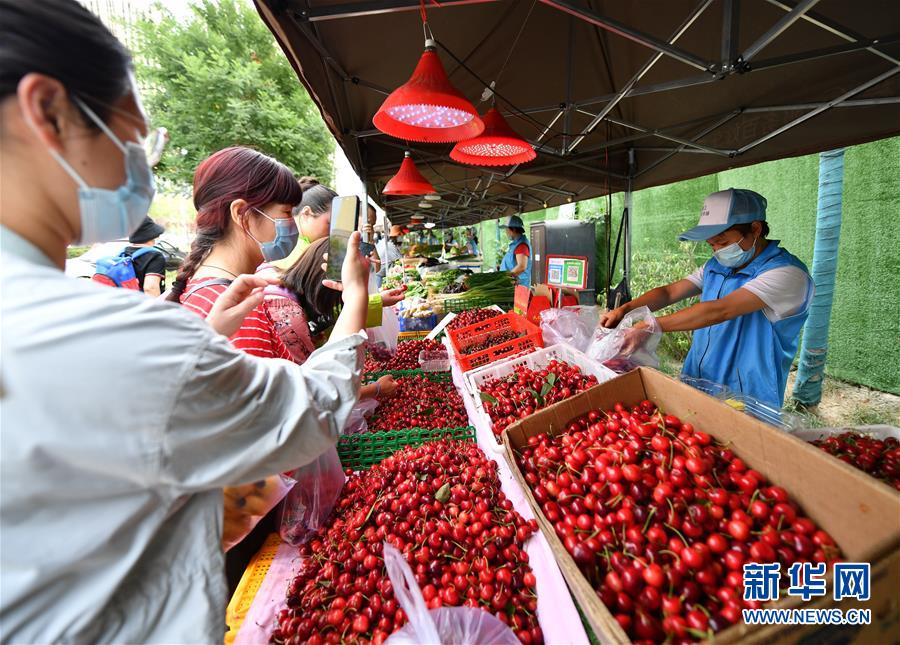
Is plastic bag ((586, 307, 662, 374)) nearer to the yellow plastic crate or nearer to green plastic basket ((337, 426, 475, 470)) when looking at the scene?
green plastic basket ((337, 426, 475, 470))

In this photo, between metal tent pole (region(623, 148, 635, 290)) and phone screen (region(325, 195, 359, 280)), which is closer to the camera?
phone screen (region(325, 195, 359, 280))

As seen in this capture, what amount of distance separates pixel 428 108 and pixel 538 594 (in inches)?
93.0

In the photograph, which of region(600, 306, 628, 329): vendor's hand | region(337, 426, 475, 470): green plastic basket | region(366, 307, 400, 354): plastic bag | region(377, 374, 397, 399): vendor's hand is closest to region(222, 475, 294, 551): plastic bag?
region(337, 426, 475, 470): green plastic basket

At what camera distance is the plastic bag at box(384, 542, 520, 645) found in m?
1.12

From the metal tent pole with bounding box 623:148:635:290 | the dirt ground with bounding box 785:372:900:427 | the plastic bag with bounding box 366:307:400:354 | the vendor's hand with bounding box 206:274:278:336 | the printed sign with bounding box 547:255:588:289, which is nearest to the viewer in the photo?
the vendor's hand with bounding box 206:274:278:336

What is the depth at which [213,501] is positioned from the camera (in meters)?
0.88

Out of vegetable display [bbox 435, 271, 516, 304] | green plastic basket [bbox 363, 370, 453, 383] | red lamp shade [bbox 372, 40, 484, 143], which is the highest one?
red lamp shade [bbox 372, 40, 484, 143]

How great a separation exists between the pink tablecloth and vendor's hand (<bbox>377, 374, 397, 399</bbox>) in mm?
1224

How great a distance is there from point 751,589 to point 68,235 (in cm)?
191

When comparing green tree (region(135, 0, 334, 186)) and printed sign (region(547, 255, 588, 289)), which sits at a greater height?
green tree (region(135, 0, 334, 186))

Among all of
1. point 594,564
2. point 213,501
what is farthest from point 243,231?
point 594,564

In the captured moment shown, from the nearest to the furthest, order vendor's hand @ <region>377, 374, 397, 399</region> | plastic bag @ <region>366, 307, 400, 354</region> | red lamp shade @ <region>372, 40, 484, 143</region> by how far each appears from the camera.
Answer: red lamp shade @ <region>372, 40, 484, 143</region>, vendor's hand @ <region>377, 374, 397, 399</region>, plastic bag @ <region>366, 307, 400, 354</region>

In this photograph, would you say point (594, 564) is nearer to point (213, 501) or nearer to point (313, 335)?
point (213, 501)

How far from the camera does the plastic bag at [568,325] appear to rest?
3207 millimetres
